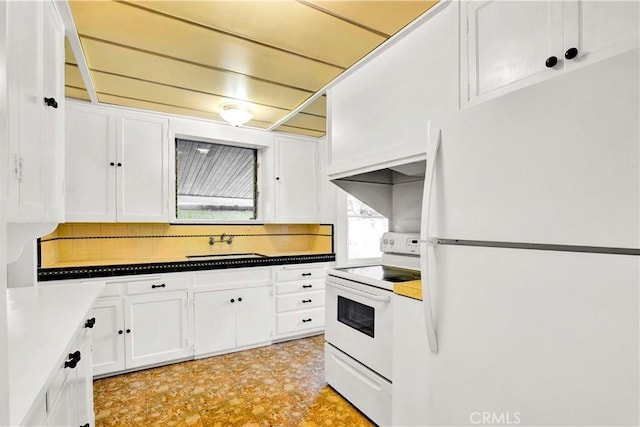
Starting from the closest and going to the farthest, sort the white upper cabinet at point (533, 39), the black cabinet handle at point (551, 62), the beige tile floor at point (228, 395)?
the white upper cabinet at point (533, 39)
the black cabinet handle at point (551, 62)
the beige tile floor at point (228, 395)

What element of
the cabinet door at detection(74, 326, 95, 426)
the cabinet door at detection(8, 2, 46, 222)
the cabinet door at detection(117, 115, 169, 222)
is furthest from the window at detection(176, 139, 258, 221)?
the cabinet door at detection(8, 2, 46, 222)

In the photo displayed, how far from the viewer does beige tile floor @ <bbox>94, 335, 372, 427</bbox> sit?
6.79ft

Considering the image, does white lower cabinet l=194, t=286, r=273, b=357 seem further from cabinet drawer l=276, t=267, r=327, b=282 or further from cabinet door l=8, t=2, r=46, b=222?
cabinet door l=8, t=2, r=46, b=222

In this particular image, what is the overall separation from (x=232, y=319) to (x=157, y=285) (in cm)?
74

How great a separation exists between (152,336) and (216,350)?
1.85ft

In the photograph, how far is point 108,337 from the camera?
8.46 ft

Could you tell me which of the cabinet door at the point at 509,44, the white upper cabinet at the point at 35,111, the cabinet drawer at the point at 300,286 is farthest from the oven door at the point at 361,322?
the white upper cabinet at the point at 35,111

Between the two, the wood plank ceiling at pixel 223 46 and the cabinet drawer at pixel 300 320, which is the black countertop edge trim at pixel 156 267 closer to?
the cabinet drawer at pixel 300 320

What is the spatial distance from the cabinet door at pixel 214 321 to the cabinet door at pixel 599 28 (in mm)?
2884

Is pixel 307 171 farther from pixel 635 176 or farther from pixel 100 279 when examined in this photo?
pixel 635 176

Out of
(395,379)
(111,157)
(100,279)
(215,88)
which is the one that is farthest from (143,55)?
(395,379)

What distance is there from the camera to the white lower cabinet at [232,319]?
2.95m

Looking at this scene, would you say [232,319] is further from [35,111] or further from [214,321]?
[35,111]

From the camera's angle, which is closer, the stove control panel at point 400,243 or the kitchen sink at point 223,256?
the stove control panel at point 400,243
